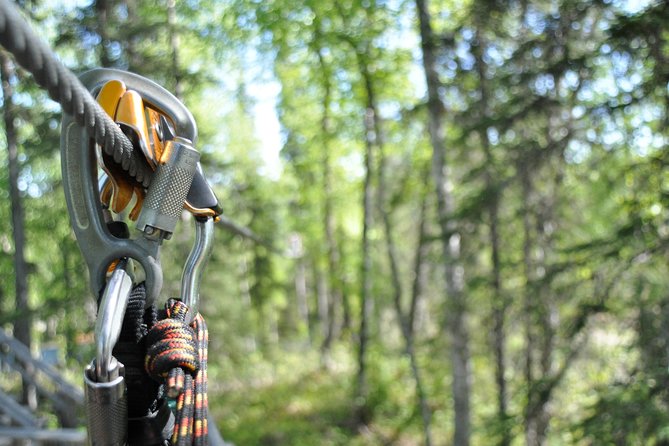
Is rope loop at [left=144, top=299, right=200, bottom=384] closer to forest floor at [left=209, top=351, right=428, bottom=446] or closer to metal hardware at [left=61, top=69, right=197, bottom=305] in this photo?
metal hardware at [left=61, top=69, right=197, bottom=305]

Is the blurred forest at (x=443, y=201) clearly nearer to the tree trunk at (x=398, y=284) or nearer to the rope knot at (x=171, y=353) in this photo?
the tree trunk at (x=398, y=284)

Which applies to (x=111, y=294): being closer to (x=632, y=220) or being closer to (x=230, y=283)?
(x=632, y=220)

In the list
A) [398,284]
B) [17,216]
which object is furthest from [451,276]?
[17,216]

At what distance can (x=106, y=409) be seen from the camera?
1053 millimetres

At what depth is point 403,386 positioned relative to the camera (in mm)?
13141

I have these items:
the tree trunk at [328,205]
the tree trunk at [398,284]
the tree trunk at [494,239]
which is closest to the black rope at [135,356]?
the tree trunk at [494,239]

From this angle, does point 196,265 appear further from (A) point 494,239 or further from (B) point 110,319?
(A) point 494,239

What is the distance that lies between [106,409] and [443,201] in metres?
6.67

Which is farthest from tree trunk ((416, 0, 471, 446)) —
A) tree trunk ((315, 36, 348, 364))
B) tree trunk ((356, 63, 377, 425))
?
tree trunk ((356, 63, 377, 425))

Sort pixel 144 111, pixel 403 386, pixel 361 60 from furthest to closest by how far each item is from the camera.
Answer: pixel 403 386, pixel 361 60, pixel 144 111

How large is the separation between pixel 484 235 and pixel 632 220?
122 inches

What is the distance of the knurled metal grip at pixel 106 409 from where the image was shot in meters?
1.05

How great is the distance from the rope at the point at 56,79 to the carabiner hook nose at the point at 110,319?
233 millimetres

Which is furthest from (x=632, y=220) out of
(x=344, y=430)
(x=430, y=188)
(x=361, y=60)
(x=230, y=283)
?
(x=230, y=283)
